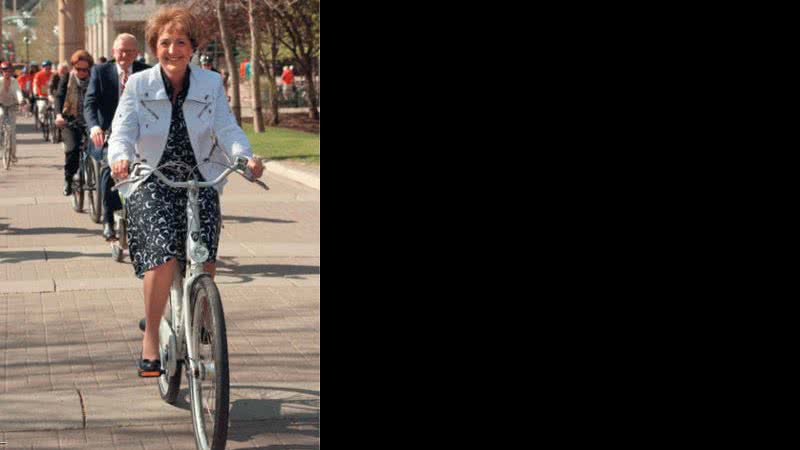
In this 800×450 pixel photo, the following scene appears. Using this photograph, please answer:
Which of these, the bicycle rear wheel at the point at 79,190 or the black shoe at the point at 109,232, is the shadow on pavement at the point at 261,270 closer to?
the black shoe at the point at 109,232

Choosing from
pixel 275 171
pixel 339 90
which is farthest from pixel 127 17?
pixel 339 90

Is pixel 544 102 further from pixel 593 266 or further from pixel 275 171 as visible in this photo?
pixel 275 171

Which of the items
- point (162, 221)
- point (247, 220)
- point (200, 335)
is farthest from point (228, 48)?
point (200, 335)

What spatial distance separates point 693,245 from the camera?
2.47 metres

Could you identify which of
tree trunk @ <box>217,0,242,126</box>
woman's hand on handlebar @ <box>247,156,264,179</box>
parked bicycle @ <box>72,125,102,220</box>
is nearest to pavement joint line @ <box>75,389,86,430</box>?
woman's hand on handlebar @ <box>247,156,264,179</box>

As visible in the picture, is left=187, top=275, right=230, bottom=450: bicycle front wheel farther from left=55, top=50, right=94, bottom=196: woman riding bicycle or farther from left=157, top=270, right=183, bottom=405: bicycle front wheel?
left=55, top=50, right=94, bottom=196: woman riding bicycle

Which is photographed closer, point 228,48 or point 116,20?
point 228,48

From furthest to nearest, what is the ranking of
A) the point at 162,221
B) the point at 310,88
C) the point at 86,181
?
the point at 310,88 < the point at 86,181 < the point at 162,221

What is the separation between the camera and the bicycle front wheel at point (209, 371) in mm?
4602

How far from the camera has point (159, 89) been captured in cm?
552

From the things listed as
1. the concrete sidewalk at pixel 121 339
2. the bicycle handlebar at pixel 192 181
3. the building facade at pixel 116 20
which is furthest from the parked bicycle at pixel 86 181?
the building facade at pixel 116 20

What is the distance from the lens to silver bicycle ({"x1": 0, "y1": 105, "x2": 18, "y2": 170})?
20.8 metres

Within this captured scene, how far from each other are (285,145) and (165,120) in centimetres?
2087

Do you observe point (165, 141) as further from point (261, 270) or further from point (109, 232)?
point (109, 232)
